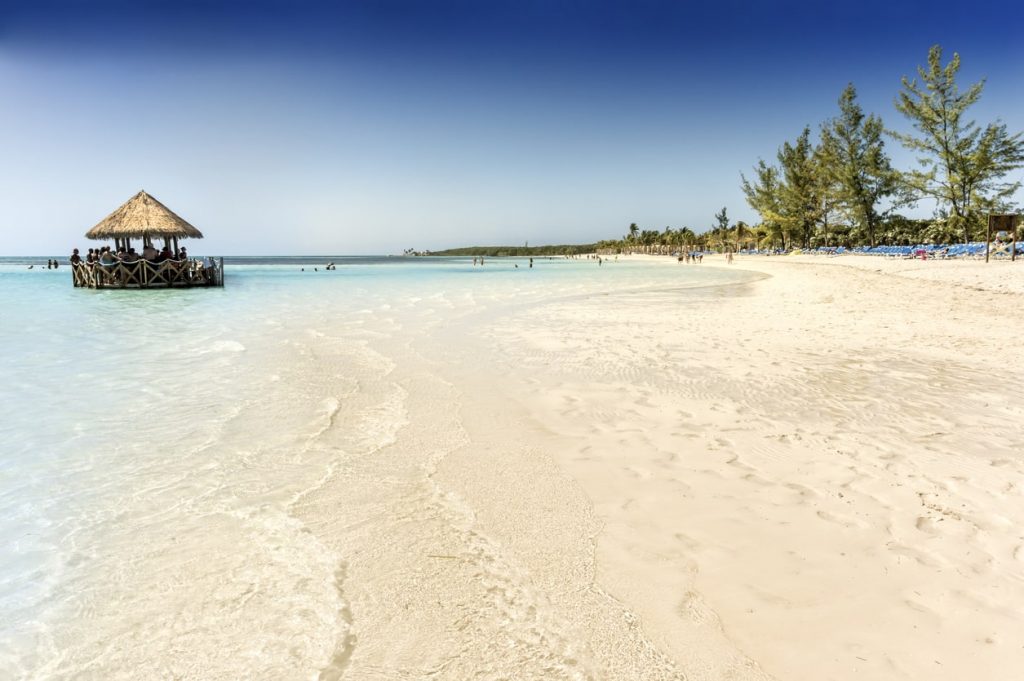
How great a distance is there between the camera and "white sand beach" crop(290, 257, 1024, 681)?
226 cm

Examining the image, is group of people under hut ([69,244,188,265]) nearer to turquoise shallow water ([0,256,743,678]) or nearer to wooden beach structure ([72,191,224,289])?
wooden beach structure ([72,191,224,289])

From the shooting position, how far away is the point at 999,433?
4.67 m

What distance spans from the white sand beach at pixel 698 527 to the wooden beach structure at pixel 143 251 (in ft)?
96.6

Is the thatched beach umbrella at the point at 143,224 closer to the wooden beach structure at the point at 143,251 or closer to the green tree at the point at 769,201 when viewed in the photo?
the wooden beach structure at the point at 143,251

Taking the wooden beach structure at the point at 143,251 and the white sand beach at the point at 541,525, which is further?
the wooden beach structure at the point at 143,251

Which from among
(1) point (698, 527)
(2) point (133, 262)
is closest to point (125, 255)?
(2) point (133, 262)

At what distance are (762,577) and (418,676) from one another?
1779 millimetres

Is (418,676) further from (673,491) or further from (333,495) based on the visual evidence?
(673,491)

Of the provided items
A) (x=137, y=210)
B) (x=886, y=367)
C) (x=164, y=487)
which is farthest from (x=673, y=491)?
(x=137, y=210)

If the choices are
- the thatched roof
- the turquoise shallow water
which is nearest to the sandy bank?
the turquoise shallow water

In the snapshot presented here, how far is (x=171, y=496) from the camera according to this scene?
12.9ft

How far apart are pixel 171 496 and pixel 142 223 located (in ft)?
104

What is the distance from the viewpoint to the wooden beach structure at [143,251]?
1146 inches

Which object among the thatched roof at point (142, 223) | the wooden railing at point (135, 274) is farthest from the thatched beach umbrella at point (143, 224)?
the wooden railing at point (135, 274)
